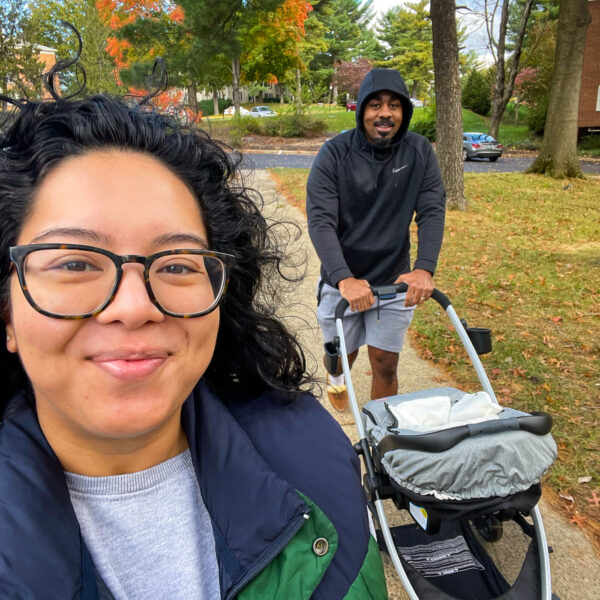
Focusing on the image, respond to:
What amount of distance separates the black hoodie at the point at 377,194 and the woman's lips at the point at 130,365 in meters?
2.06

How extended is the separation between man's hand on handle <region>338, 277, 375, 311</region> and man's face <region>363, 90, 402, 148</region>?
38.6 inches

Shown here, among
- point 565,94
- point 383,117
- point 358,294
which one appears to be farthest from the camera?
point 565,94

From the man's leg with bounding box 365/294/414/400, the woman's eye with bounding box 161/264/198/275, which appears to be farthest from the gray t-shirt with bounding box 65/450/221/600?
the man's leg with bounding box 365/294/414/400

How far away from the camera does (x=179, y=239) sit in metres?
1.18

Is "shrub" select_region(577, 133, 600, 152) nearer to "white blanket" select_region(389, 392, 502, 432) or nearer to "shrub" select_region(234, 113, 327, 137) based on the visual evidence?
"shrub" select_region(234, 113, 327, 137)

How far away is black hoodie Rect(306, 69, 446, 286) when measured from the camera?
3.15 m

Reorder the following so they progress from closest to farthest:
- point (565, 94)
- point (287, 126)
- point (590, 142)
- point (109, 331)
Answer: point (109, 331) < point (565, 94) < point (590, 142) < point (287, 126)

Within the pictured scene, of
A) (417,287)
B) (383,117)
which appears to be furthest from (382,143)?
(417,287)

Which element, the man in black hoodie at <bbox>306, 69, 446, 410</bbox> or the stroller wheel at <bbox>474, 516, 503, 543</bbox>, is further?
the man in black hoodie at <bbox>306, 69, 446, 410</bbox>

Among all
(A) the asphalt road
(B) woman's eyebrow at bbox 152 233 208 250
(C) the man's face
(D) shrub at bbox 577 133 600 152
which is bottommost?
(A) the asphalt road

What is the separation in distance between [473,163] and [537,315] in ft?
65.8

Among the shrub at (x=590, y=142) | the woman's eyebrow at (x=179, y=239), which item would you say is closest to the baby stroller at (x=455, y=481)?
the woman's eyebrow at (x=179, y=239)

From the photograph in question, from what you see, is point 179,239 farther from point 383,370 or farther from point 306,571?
point 383,370

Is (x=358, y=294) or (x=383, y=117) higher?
(x=383, y=117)
